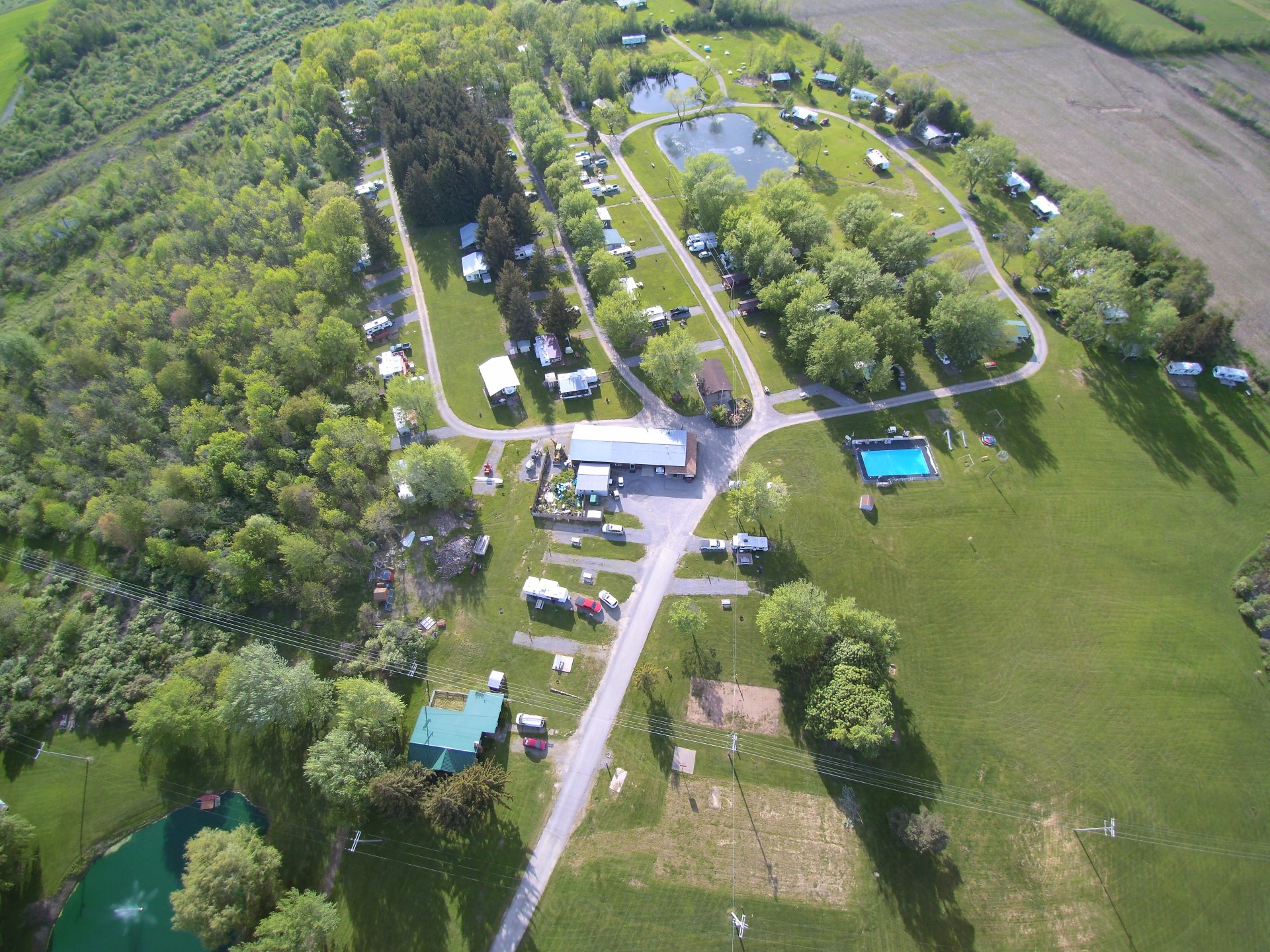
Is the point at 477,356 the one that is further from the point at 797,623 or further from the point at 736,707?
the point at 736,707

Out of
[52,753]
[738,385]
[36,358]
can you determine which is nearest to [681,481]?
[738,385]

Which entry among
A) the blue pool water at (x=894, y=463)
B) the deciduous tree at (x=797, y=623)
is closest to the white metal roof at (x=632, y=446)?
the deciduous tree at (x=797, y=623)

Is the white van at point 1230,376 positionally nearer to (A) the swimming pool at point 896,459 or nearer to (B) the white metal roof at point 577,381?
(A) the swimming pool at point 896,459

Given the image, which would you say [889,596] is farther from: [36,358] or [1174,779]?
[36,358]

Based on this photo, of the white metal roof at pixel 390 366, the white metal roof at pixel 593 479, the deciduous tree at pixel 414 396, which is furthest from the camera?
the white metal roof at pixel 390 366

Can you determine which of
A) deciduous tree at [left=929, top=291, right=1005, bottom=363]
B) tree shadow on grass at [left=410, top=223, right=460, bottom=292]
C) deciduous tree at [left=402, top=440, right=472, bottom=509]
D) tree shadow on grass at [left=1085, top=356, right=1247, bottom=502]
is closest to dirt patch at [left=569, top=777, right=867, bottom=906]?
deciduous tree at [left=402, top=440, right=472, bottom=509]
